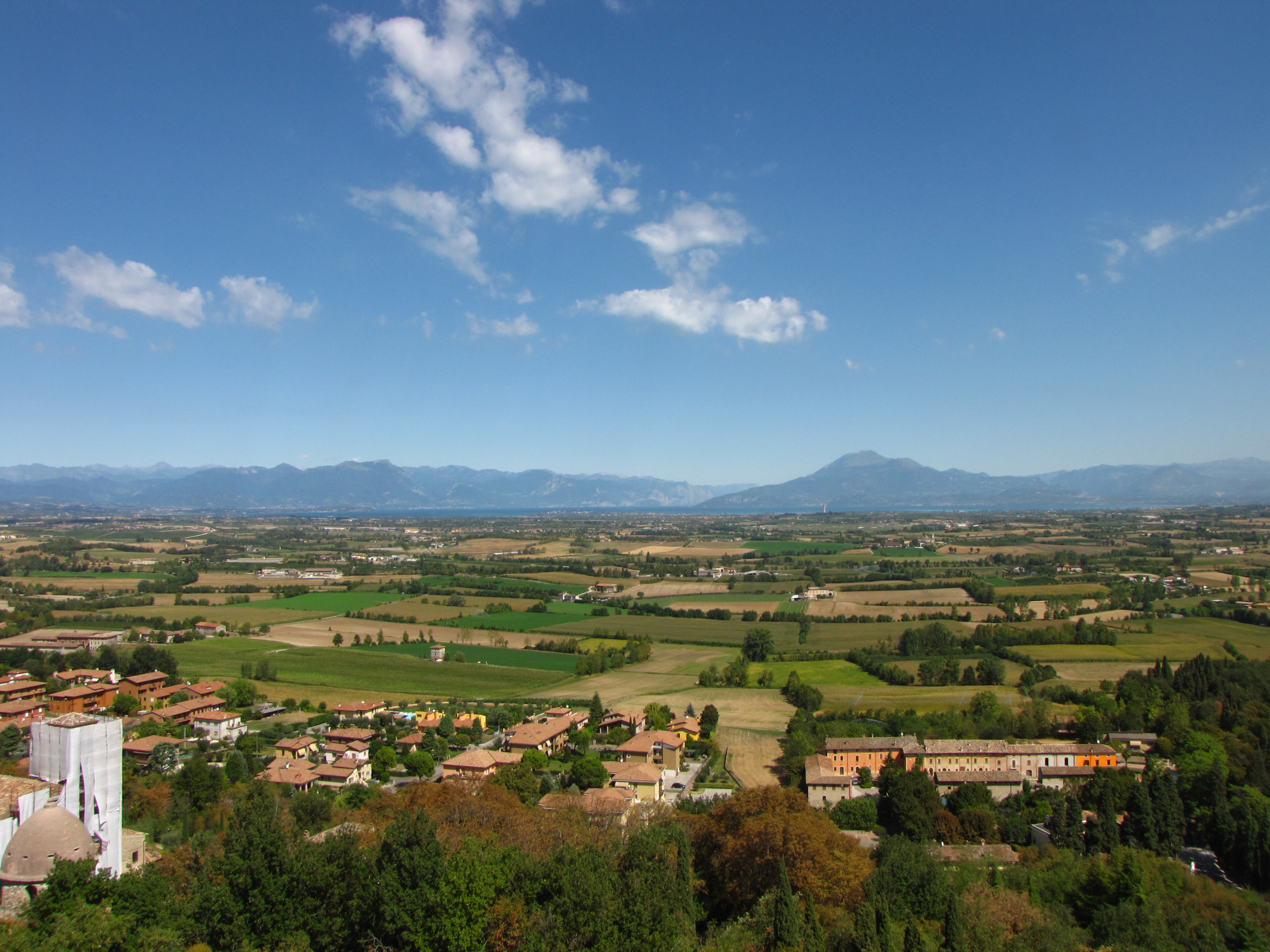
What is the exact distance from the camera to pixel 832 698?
37.2m

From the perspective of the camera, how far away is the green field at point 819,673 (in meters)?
40.2

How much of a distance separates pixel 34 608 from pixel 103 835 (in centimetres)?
5143

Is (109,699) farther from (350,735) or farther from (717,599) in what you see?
(717,599)

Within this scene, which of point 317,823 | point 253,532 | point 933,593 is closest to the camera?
point 317,823

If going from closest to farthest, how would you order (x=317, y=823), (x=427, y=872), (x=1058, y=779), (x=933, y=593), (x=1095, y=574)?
1. (x=427, y=872)
2. (x=317, y=823)
3. (x=1058, y=779)
4. (x=933, y=593)
5. (x=1095, y=574)

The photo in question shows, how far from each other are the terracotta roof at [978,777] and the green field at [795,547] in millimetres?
76345

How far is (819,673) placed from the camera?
42156 millimetres

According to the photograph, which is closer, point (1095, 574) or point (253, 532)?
point (1095, 574)

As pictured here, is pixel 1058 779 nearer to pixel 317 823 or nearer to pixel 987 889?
pixel 987 889

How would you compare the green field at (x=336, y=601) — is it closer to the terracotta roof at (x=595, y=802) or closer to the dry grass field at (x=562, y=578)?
the dry grass field at (x=562, y=578)

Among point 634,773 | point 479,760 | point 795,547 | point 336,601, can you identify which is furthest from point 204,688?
point 795,547

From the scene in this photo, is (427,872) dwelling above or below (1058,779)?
above

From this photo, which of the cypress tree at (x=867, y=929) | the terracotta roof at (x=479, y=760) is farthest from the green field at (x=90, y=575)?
the cypress tree at (x=867, y=929)

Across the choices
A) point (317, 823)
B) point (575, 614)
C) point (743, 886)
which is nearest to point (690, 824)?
point (743, 886)
